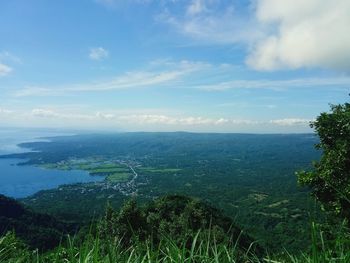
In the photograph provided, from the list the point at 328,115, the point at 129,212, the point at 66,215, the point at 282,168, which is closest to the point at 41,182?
the point at 66,215

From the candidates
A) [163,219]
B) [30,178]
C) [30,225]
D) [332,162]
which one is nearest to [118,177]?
[30,178]

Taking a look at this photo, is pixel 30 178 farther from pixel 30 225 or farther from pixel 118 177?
pixel 30 225

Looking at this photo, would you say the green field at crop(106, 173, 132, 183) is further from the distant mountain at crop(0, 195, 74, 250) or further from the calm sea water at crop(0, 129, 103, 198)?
the distant mountain at crop(0, 195, 74, 250)

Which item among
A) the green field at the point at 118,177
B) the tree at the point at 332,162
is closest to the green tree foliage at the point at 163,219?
the tree at the point at 332,162

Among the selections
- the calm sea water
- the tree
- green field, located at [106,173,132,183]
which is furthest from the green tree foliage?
green field, located at [106,173,132,183]

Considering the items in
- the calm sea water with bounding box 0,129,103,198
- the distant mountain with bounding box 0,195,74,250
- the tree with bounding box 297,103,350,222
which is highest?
the tree with bounding box 297,103,350,222

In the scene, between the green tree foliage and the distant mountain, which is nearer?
the green tree foliage
